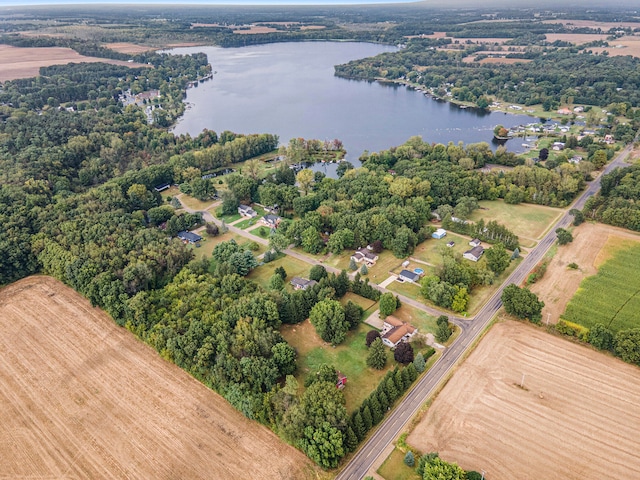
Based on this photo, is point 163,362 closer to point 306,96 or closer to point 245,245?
point 245,245

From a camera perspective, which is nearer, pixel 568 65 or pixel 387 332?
pixel 387 332

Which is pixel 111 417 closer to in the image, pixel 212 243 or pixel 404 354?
pixel 404 354

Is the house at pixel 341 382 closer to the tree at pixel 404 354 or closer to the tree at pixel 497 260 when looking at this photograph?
the tree at pixel 404 354

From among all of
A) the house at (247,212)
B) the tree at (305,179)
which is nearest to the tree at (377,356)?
the house at (247,212)

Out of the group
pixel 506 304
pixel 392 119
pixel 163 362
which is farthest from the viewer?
pixel 392 119

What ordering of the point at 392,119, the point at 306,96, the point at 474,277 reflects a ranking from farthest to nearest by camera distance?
the point at 306,96 → the point at 392,119 → the point at 474,277

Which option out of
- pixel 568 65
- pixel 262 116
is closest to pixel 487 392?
→ pixel 262 116
